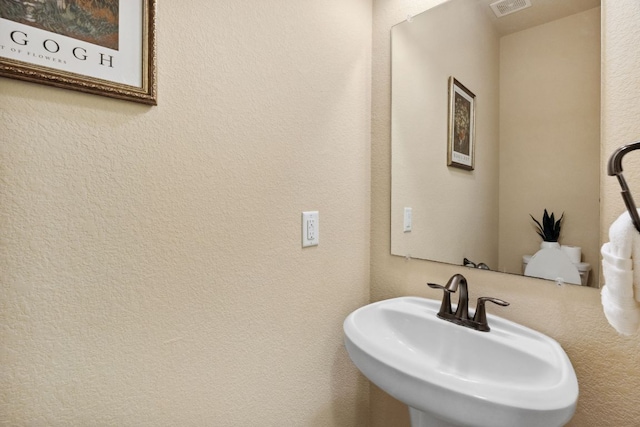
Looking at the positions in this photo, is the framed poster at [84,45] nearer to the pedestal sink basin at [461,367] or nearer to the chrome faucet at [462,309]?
the pedestal sink basin at [461,367]

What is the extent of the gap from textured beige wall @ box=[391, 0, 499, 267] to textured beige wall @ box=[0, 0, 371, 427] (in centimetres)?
17

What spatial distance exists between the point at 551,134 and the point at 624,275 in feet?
1.72

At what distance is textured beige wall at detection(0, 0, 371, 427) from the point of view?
24.0 inches

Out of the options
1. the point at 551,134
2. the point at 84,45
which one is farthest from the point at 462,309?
the point at 84,45

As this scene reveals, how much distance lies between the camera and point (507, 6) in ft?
3.25

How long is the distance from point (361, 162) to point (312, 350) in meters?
0.75

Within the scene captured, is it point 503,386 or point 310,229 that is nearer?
point 503,386

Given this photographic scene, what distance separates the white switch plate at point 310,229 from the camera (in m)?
1.06

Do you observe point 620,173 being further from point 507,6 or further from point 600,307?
point 507,6

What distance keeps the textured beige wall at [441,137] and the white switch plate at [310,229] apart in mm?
347

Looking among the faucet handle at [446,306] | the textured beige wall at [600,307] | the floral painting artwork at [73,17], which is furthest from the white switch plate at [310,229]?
the floral painting artwork at [73,17]

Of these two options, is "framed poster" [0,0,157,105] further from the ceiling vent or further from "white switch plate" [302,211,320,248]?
the ceiling vent

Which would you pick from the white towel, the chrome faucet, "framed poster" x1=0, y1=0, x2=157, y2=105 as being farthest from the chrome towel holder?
"framed poster" x1=0, y1=0, x2=157, y2=105

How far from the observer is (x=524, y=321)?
0.93 metres
